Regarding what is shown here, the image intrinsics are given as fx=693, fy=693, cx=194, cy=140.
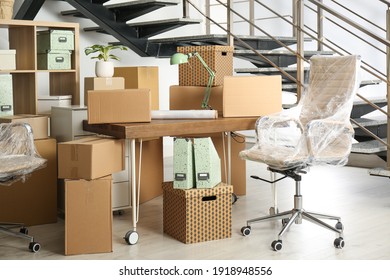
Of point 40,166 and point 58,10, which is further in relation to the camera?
point 58,10

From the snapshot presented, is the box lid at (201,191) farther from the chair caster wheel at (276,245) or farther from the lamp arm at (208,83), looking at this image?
the lamp arm at (208,83)

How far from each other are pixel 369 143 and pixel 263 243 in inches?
71.2

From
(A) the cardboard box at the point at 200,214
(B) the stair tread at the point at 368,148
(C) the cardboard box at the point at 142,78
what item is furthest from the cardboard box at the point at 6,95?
(B) the stair tread at the point at 368,148

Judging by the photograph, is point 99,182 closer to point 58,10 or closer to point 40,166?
point 40,166

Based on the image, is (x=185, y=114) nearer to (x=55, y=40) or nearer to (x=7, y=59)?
(x=55, y=40)

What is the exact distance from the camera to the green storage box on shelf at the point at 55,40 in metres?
4.63

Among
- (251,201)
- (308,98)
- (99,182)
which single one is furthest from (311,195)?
(99,182)

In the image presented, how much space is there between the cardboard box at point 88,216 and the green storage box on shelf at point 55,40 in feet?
4.32

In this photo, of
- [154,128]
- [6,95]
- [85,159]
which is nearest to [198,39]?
[6,95]

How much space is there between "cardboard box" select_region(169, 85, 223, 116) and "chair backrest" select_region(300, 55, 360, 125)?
64cm
